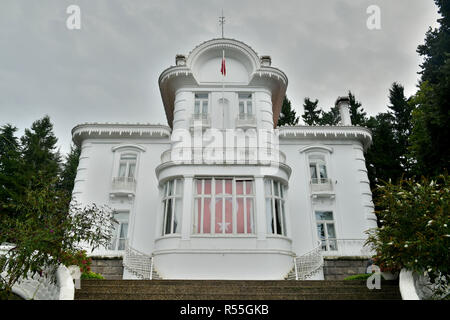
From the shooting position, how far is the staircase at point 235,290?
6.94m

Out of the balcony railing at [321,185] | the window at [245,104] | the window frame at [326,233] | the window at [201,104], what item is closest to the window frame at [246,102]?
the window at [245,104]

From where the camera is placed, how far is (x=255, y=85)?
54.9 feet

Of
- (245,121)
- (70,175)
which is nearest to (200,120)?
(245,121)

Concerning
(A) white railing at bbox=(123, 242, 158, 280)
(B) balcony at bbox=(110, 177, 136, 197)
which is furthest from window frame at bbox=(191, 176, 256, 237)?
(B) balcony at bbox=(110, 177, 136, 197)

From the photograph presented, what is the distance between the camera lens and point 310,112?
3647 cm

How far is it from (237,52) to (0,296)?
1550cm

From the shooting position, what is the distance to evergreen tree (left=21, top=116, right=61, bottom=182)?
2695 cm

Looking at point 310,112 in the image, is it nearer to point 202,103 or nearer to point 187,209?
point 202,103

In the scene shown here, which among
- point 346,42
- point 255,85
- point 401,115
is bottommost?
point 255,85

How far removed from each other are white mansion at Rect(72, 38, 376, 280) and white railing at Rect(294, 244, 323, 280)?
120 mm

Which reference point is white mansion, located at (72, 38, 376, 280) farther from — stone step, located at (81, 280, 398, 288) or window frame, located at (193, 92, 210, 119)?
stone step, located at (81, 280, 398, 288)
